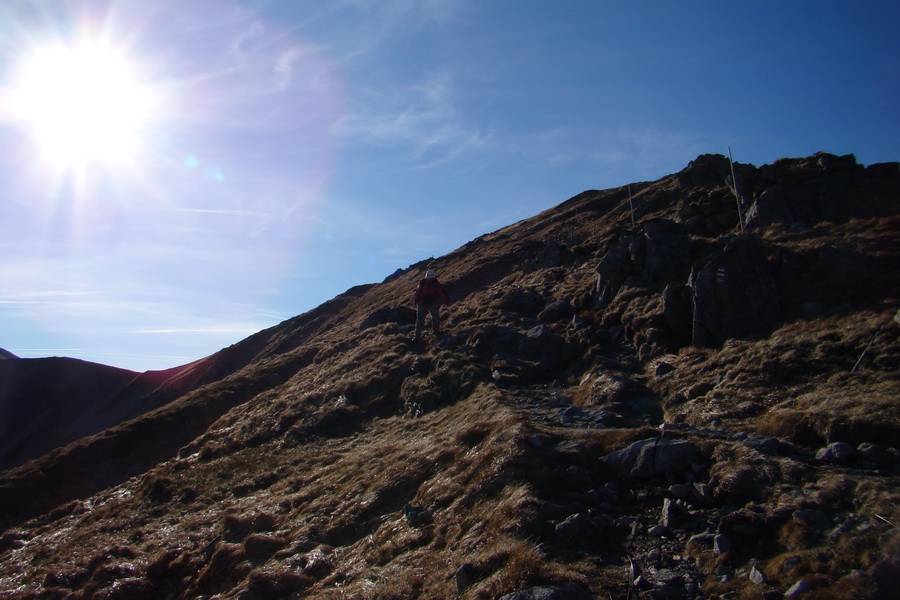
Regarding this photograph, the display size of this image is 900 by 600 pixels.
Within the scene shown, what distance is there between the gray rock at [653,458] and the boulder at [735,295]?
664 cm

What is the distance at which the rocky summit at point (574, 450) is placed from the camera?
302 inches

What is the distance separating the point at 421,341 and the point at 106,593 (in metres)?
15.9

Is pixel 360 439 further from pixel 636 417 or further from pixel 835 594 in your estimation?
pixel 835 594

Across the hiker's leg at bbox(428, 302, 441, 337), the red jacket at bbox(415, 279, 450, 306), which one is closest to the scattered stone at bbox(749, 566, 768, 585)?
the red jacket at bbox(415, 279, 450, 306)

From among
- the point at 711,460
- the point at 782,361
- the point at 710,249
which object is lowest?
the point at 711,460

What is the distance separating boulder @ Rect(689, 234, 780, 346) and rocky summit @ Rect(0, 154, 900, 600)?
0.06 m

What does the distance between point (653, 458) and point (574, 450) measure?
1559 millimetres

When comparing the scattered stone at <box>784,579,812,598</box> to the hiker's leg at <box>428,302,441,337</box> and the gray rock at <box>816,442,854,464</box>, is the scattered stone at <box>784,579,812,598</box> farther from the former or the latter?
the hiker's leg at <box>428,302,441,337</box>

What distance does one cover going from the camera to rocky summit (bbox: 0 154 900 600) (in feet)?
25.2

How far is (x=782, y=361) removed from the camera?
513 inches

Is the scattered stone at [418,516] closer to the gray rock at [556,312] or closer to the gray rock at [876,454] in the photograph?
the gray rock at [876,454]

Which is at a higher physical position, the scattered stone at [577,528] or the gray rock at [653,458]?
the gray rock at [653,458]

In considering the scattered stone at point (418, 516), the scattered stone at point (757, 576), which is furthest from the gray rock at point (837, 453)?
the scattered stone at point (418, 516)

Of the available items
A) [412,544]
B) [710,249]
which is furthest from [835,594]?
[710,249]
